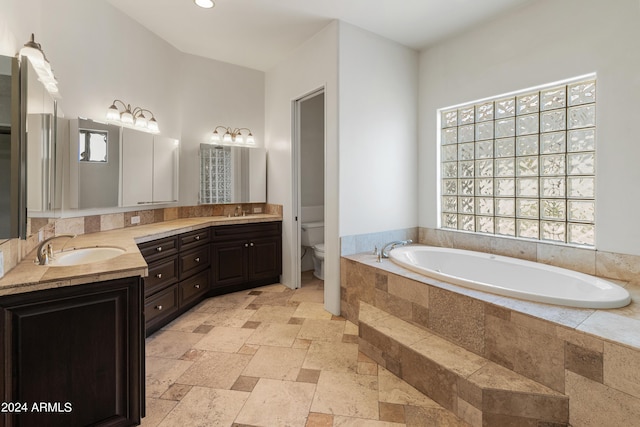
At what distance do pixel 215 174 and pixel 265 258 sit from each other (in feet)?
3.99

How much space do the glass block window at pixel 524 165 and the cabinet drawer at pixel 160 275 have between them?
282 cm

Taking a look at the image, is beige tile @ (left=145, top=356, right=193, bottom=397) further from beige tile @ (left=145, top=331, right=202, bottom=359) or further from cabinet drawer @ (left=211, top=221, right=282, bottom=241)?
cabinet drawer @ (left=211, top=221, right=282, bottom=241)

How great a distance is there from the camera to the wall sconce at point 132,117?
273 cm

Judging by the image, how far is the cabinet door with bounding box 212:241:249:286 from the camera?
11.3 ft

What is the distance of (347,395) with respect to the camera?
1841mm

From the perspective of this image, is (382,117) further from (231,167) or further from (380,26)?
(231,167)

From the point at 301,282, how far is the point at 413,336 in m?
2.13

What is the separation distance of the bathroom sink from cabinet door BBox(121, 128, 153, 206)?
811mm

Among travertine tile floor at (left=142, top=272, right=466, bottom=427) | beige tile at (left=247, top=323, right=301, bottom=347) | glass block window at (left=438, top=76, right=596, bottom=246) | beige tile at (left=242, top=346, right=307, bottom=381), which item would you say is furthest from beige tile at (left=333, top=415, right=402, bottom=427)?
glass block window at (left=438, top=76, right=596, bottom=246)

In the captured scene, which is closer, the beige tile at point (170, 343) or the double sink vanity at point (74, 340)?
the double sink vanity at point (74, 340)

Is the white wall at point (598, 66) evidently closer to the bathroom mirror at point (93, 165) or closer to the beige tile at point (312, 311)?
the beige tile at point (312, 311)

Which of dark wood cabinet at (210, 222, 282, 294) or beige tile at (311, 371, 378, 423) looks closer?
beige tile at (311, 371, 378, 423)

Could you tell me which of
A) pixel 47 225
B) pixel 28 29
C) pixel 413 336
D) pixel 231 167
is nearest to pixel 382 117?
pixel 231 167

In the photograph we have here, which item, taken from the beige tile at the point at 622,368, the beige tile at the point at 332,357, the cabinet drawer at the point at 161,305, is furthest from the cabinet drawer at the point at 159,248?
the beige tile at the point at 622,368
